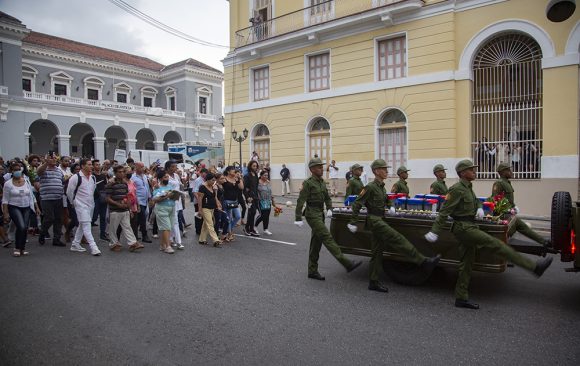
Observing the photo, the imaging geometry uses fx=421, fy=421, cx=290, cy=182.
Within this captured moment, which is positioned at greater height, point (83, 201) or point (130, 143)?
point (130, 143)

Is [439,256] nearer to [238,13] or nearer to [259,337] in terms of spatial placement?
[259,337]

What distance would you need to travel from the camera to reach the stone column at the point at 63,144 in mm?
35562

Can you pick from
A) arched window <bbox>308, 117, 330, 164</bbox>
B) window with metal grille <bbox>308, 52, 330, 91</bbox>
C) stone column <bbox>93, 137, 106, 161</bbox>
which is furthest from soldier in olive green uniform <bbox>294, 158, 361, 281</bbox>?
stone column <bbox>93, 137, 106, 161</bbox>

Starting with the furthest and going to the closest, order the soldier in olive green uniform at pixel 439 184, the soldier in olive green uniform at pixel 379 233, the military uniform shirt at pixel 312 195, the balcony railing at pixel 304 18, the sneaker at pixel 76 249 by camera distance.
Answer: the balcony railing at pixel 304 18 < the sneaker at pixel 76 249 < the soldier in olive green uniform at pixel 439 184 < the military uniform shirt at pixel 312 195 < the soldier in olive green uniform at pixel 379 233

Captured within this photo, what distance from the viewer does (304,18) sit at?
2056cm

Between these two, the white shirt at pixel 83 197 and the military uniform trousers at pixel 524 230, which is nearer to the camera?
the military uniform trousers at pixel 524 230

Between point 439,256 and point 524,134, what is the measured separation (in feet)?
37.0

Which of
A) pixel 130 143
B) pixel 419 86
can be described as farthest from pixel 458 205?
pixel 130 143

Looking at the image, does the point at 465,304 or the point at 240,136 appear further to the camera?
the point at 240,136

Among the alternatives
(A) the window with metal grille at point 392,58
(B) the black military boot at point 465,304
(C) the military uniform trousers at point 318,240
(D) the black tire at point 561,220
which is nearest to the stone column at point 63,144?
(A) the window with metal grille at point 392,58

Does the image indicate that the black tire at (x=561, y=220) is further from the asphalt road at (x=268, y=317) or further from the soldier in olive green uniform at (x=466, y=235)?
the asphalt road at (x=268, y=317)

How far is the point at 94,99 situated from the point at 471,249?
4309 centimetres

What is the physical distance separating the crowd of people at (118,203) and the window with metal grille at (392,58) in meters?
9.78

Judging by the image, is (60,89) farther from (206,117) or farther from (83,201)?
(83,201)
